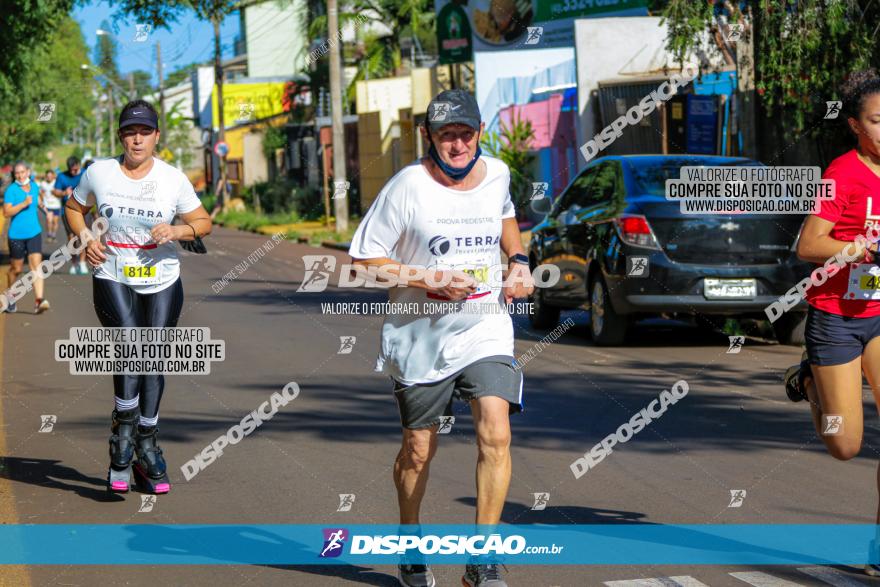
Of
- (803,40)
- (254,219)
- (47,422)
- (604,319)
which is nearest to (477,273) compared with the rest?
(47,422)

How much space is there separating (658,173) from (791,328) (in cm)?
197

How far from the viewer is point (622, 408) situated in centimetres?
952

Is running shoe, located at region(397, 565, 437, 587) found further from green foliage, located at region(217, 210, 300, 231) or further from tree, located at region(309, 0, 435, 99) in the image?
tree, located at region(309, 0, 435, 99)

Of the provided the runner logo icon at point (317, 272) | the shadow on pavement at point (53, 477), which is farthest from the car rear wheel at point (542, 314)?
the shadow on pavement at point (53, 477)

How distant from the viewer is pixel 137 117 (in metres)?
7.08

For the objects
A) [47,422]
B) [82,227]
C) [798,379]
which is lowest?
[47,422]

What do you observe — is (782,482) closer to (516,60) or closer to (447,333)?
(447,333)

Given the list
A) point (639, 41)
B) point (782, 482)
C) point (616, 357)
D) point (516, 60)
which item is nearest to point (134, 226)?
point (782, 482)

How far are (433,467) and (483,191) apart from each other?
2.78m

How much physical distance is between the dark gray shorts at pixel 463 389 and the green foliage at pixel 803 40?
34.3 feet

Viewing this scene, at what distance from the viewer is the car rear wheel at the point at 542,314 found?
1459 cm

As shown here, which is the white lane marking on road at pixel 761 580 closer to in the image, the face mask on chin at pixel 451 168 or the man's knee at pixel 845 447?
the man's knee at pixel 845 447

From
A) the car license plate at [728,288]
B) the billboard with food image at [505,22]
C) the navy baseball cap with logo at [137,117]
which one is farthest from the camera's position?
the billboard with food image at [505,22]

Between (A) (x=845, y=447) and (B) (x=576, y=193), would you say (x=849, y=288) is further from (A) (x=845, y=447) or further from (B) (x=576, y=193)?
(B) (x=576, y=193)
